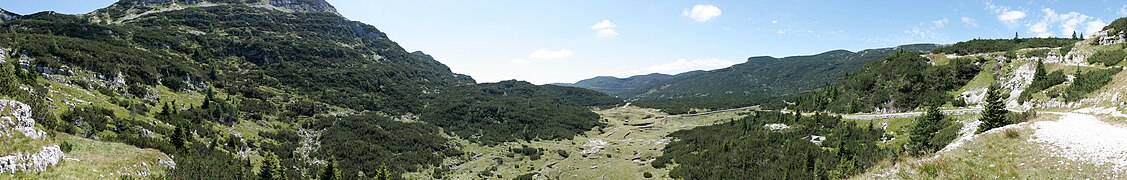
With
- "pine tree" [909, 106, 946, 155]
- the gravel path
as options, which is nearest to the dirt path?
"pine tree" [909, 106, 946, 155]

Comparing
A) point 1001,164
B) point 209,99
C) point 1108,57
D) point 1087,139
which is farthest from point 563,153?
point 1087,139

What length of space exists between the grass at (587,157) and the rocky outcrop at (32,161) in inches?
2029

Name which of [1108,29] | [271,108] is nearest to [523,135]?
[271,108]

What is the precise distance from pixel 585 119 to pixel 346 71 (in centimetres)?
8339

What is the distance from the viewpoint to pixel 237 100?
101500 millimetres

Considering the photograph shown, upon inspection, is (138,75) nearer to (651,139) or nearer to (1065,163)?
(651,139)

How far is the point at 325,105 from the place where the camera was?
120m

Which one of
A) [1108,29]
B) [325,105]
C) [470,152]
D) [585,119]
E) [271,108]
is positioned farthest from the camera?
[585,119]

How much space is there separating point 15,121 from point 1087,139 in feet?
231

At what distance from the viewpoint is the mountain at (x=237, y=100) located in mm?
60688

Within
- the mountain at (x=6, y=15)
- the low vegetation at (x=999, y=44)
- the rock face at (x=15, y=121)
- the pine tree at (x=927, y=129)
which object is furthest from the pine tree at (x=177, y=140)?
the mountain at (x=6, y=15)

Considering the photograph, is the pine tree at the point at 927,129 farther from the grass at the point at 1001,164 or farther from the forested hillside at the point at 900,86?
the grass at the point at 1001,164

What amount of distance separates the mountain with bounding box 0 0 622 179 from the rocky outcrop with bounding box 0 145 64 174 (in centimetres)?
166

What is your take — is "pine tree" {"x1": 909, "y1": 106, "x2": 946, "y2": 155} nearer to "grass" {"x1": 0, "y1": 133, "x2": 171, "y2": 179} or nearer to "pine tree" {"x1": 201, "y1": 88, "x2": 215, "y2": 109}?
"grass" {"x1": 0, "y1": 133, "x2": 171, "y2": 179}
